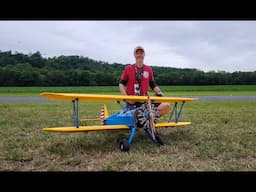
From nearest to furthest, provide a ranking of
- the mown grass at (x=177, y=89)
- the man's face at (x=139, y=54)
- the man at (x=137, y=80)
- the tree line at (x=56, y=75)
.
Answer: the man's face at (x=139, y=54) → the man at (x=137, y=80) → the tree line at (x=56, y=75) → the mown grass at (x=177, y=89)

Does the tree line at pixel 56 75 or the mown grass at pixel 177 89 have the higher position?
the tree line at pixel 56 75

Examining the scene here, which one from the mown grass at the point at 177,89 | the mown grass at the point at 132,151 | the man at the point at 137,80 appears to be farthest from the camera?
the mown grass at the point at 177,89

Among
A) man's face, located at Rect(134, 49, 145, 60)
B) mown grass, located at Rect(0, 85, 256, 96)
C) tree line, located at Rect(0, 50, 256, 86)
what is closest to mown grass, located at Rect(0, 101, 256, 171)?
man's face, located at Rect(134, 49, 145, 60)

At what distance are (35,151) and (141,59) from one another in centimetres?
286

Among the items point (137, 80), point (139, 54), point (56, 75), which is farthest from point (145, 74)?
point (56, 75)

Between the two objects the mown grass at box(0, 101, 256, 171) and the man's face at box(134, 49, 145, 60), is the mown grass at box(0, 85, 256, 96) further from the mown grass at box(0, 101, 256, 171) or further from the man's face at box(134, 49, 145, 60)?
the man's face at box(134, 49, 145, 60)

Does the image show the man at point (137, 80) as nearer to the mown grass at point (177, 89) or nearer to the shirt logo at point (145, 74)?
the shirt logo at point (145, 74)

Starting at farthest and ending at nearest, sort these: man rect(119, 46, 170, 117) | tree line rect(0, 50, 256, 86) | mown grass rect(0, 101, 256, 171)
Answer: tree line rect(0, 50, 256, 86) → man rect(119, 46, 170, 117) → mown grass rect(0, 101, 256, 171)

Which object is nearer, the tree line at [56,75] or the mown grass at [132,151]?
the mown grass at [132,151]

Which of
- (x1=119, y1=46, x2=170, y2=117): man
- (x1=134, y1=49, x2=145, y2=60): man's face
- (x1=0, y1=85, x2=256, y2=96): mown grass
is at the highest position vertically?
(x1=134, y1=49, x2=145, y2=60): man's face

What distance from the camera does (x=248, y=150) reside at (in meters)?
4.27

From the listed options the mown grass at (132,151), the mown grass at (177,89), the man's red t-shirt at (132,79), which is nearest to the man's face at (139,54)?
the man's red t-shirt at (132,79)

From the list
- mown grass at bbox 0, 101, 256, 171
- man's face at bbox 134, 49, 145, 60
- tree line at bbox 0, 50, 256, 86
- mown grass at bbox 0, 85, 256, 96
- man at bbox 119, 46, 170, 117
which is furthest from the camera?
mown grass at bbox 0, 85, 256, 96
